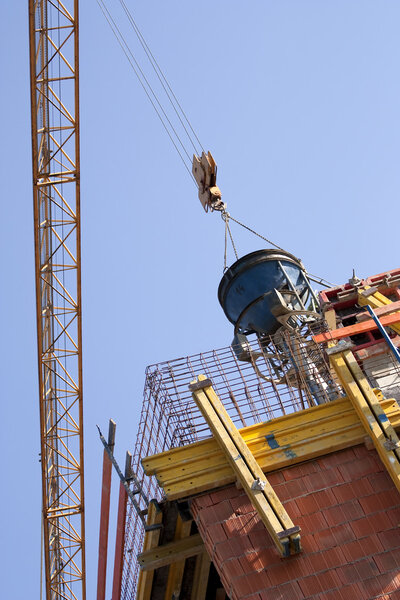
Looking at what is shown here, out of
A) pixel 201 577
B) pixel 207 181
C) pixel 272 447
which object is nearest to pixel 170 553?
pixel 201 577

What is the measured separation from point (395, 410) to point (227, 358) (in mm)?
3866

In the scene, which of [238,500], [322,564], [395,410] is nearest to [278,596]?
[322,564]

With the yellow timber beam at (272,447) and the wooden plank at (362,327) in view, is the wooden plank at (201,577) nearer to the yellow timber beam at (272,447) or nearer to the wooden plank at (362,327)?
the yellow timber beam at (272,447)

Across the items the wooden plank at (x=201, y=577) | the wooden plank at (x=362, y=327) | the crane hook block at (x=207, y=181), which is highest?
the crane hook block at (x=207, y=181)

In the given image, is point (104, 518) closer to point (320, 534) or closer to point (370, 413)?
point (320, 534)

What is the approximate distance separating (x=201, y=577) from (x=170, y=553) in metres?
1.49

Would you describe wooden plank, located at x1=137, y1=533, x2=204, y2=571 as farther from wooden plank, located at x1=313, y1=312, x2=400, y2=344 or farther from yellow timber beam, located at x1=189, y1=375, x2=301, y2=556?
wooden plank, located at x1=313, y1=312, x2=400, y2=344

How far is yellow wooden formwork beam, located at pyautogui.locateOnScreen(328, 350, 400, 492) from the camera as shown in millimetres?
14372

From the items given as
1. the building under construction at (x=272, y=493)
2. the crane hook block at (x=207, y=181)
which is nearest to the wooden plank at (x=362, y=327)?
the building under construction at (x=272, y=493)

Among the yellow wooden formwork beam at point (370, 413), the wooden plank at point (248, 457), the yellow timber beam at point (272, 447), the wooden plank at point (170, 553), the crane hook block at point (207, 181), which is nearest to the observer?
the wooden plank at point (248, 457)

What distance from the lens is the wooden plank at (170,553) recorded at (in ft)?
51.7

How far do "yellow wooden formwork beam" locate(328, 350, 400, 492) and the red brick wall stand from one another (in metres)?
0.52

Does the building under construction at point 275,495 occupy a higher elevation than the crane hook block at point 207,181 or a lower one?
lower

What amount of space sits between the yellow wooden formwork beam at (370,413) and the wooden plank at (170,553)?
3972 mm
